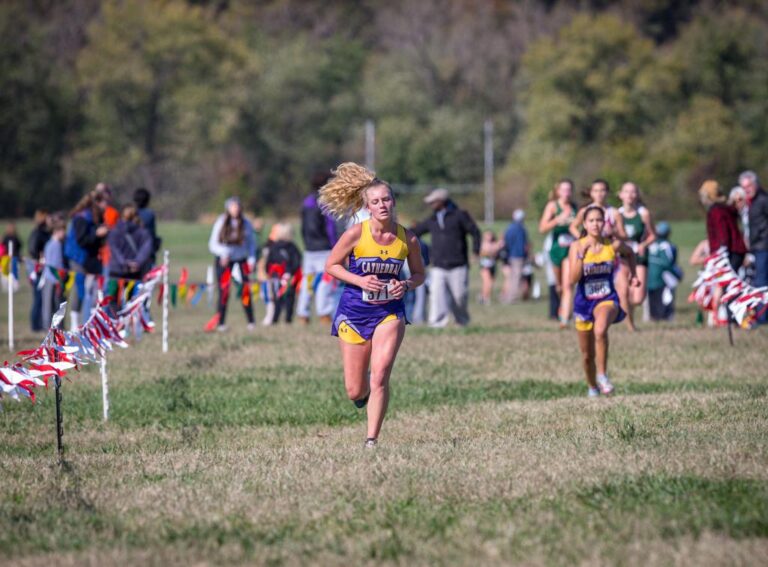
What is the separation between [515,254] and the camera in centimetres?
3070

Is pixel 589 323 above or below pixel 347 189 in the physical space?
below

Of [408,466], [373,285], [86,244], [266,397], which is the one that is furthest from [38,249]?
[408,466]

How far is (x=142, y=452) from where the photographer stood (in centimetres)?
984

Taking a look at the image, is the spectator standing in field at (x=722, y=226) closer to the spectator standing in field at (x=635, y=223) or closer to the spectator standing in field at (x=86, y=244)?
the spectator standing in field at (x=635, y=223)

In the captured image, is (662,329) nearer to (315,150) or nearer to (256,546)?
(256,546)

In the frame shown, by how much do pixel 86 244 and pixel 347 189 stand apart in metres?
9.36

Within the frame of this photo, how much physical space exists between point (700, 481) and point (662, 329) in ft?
34.9

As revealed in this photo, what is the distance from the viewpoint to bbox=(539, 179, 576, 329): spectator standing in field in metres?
18.0

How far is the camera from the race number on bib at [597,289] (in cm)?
1226

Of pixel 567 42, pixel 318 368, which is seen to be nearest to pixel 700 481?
pixel 318 368

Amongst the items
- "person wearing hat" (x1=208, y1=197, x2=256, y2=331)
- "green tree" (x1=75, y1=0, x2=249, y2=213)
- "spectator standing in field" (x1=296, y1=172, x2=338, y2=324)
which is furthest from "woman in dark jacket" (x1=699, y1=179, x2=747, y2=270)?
"green tree" (x1=75, y1=0, x2=249, y2=213)

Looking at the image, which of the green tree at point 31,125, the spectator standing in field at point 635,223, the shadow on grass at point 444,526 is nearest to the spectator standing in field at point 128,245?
the spectator standing in field at point 635,223

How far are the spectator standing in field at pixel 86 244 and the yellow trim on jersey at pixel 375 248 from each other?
9042 mm

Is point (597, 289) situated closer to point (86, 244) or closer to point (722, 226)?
point (722, 226)
